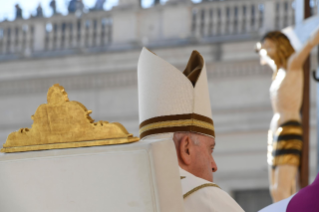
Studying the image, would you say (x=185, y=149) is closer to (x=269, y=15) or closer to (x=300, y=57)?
(x=300, y=57)

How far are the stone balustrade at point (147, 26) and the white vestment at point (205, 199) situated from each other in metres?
6.75

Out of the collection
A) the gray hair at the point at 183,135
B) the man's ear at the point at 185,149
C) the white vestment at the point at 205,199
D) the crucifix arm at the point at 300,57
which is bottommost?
the white vestment at the point at 205,199

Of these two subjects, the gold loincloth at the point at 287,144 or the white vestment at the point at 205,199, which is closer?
the white vestment at the point at 205,199

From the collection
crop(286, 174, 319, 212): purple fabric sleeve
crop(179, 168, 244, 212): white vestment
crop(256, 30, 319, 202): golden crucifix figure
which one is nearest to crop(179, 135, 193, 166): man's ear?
crop(179, 168, 244, 212): white vestment

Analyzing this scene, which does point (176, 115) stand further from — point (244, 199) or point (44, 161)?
point (244, 199)

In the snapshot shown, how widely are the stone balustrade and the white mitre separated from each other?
6399 mm

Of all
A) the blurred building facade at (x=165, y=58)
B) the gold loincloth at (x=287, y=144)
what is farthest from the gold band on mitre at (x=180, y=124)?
the blurred building facade at (x=165, y=58)

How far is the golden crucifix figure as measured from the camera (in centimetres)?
392

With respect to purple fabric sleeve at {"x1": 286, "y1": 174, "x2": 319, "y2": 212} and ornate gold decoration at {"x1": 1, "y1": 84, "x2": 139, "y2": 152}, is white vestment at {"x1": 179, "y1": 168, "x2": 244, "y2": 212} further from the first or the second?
ornate gold decoration at {"x1": 1, "y1": 84, "x2": 139, "y2": 152}

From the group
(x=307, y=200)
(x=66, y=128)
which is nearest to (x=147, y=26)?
(x=307, y=200)

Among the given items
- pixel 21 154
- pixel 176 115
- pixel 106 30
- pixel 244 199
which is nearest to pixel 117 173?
pixel 21 154

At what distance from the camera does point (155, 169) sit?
1135mm

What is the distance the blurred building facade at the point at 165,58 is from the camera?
7.82 meters

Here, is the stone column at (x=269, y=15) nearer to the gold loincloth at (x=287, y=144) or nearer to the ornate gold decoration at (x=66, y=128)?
the gold loincloth at (x=287, y=144)
